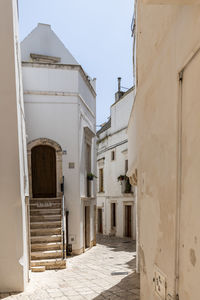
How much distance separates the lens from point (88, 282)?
273 inches

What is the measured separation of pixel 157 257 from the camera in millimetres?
2510

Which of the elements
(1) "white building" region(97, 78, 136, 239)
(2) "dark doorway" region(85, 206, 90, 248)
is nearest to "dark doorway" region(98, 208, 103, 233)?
(1) "white building" region(97, 78, 136, 239)

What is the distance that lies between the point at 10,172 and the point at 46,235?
393 centimetres

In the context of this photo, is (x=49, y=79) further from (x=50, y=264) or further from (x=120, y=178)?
(x=120, y=178)

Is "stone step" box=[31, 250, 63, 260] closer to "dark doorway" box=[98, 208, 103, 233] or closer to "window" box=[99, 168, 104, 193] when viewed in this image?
"window" box=[99, 168, 104, 193]

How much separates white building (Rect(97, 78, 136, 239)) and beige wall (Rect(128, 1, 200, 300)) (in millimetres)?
13942

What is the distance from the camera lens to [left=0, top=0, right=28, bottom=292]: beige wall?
6.17 meters

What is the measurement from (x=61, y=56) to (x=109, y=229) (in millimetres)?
11813

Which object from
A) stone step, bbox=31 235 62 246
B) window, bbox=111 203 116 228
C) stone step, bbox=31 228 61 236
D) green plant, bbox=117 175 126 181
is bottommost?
window, bbox=111 203 116 228

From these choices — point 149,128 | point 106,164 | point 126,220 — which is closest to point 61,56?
point 106,164

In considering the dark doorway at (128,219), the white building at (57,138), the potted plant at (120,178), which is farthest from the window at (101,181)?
the white building at (57,138)

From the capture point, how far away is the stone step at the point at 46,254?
8.62 m

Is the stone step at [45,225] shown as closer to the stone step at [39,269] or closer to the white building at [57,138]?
the white building at [57,138]

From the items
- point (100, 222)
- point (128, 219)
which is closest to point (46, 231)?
point (128, 219)
